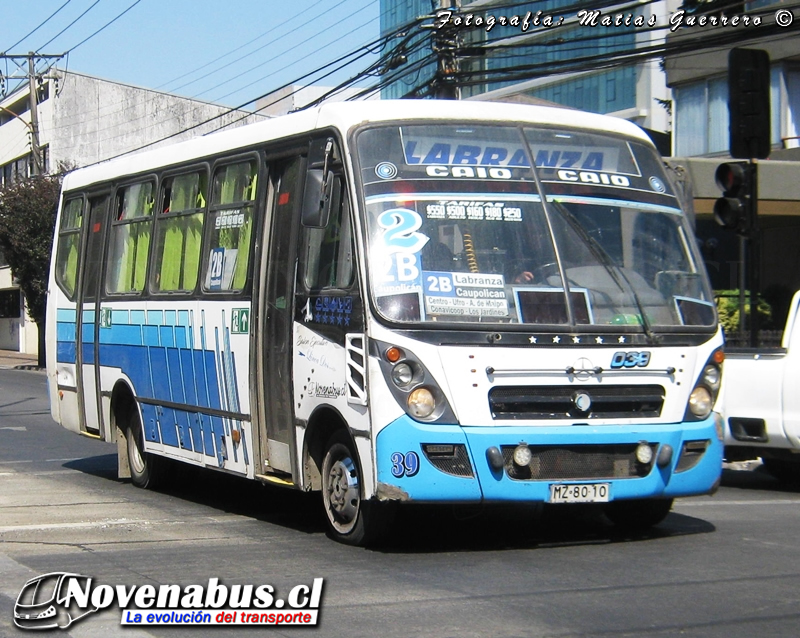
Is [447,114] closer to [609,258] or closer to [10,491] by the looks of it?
[609,258]

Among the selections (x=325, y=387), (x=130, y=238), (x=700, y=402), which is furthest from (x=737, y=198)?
(x=325, y=387)

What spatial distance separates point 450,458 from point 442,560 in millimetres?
640

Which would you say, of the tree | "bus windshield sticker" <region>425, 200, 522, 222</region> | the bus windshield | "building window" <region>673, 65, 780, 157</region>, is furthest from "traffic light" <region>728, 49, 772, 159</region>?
the tree

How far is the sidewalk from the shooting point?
46.4 m

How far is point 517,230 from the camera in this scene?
8273 mm

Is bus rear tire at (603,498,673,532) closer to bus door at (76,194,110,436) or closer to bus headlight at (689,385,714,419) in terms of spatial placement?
bus headlight at (689,385,714,419)

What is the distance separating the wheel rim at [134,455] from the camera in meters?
12.2

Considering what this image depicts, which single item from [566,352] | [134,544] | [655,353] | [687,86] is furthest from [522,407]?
[687,86]

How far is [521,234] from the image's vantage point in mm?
8273

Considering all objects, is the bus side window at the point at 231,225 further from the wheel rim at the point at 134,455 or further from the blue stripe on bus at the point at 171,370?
the wheel rim at the point at 134,455

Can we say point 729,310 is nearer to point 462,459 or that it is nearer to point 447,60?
point 447,60

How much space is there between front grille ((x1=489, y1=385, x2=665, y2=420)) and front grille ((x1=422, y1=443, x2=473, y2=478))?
31 centimetres

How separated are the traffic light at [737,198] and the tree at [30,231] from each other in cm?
3427

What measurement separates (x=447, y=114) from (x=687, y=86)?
21704 mm
